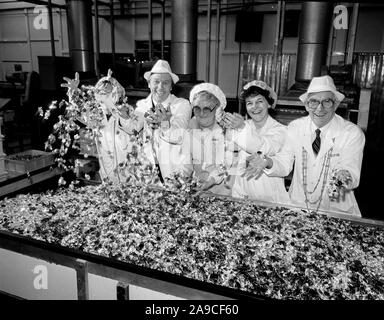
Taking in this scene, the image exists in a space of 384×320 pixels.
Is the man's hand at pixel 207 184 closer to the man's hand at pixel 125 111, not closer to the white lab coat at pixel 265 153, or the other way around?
the white lab coat at pixel 265 153

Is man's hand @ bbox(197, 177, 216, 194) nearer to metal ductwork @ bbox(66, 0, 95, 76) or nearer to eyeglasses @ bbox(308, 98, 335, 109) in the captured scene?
eyeglasses @ bbox(308, 98, 335, 109)

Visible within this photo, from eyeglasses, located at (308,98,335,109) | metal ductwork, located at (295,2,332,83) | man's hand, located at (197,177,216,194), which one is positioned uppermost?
metal ductwork, located at (295,2,332,83)

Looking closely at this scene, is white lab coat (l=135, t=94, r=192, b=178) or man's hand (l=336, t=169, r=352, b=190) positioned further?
white lab coat (l=135, t=94, r=192, b=178)

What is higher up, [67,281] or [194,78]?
[194,78]

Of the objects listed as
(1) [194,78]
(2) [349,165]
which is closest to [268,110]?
Answer: (2) [349,165]

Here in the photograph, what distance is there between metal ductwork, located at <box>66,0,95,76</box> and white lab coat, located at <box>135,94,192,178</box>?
5.17m

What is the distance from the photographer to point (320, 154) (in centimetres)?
236

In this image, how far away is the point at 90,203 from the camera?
2.22m

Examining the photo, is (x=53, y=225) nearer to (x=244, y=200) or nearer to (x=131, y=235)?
(x=131, y=235)

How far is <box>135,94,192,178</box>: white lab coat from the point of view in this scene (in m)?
2.52

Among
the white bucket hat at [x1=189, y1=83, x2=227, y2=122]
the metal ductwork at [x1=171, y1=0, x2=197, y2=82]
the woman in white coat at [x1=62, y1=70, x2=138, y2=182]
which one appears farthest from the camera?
the metal ductwork at [x1=171, y1=0, x2=197, y2=82]

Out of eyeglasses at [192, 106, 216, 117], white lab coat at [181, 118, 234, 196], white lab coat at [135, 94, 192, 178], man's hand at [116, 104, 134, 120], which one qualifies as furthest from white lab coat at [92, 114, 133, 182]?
eyeglasses at [192, 106, 216, 117]
